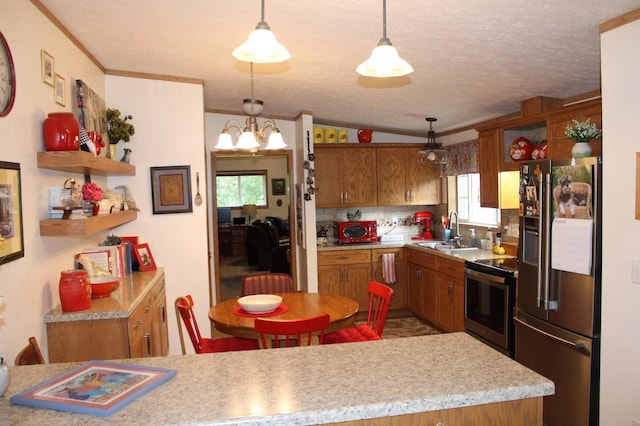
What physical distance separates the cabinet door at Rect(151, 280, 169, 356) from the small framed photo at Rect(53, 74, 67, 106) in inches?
59.0

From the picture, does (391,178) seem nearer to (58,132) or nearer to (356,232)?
(356,232)

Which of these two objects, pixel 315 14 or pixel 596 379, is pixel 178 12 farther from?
pixel 596 379

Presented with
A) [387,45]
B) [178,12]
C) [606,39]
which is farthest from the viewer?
[178,12]

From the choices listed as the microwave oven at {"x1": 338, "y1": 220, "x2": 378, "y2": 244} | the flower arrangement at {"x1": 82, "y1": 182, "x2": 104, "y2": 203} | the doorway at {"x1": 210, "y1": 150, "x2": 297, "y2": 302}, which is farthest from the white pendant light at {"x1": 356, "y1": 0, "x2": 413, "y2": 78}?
the doorway at {"x1": 210, "y1": 150, "x2": 297, "y2": 302}

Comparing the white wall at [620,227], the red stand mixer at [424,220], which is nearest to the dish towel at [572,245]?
the white wall at [620,227]

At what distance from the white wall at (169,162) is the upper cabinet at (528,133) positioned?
2671 millimetres

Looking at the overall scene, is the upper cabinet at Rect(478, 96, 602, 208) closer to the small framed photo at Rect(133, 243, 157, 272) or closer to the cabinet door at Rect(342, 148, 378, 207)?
the cabinet door at Rect(342, 148, 378, 207)

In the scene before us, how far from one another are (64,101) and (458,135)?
4.32 m

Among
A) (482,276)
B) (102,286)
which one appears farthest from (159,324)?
(482,276)

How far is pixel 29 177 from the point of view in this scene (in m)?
2.51

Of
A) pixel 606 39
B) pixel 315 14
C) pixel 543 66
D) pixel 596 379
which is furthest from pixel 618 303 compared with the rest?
pixel 315 14

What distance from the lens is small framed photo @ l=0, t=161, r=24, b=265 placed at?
7.03 feet

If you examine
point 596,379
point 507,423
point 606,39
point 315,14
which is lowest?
point 596,379

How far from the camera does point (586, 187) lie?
2734 millimetres
